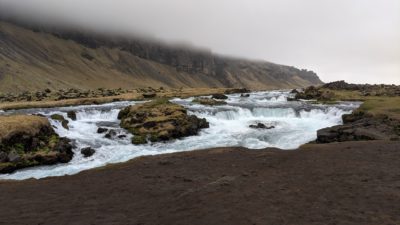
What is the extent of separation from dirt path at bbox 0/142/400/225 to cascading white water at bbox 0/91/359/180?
24.0 ft

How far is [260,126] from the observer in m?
55.5

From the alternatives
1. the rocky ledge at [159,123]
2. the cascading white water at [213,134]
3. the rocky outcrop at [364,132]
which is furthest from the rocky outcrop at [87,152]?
the rocky outcrop at [364,132]

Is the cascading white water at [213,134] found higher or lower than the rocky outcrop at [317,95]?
lower

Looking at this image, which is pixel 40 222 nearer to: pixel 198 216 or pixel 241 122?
pixel 198 216

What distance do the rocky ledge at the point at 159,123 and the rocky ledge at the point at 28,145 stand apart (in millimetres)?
9040

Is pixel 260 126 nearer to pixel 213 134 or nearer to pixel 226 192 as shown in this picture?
pixel 213 134

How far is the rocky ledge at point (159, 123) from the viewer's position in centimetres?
4555

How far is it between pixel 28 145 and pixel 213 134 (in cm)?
2262

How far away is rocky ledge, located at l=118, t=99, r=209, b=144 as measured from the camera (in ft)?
149

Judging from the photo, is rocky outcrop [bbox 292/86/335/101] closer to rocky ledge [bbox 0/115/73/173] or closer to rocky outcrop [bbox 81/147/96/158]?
rocky outcrop [bbox 81/147/96/158]

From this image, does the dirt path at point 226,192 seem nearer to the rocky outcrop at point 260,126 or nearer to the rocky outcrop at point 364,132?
the rocky outcrop at point 364,132

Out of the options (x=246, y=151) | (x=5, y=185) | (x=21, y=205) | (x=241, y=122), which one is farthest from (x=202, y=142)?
(x=21, y=205)

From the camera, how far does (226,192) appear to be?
66.4 feet

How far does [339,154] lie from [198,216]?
51.7 feet
